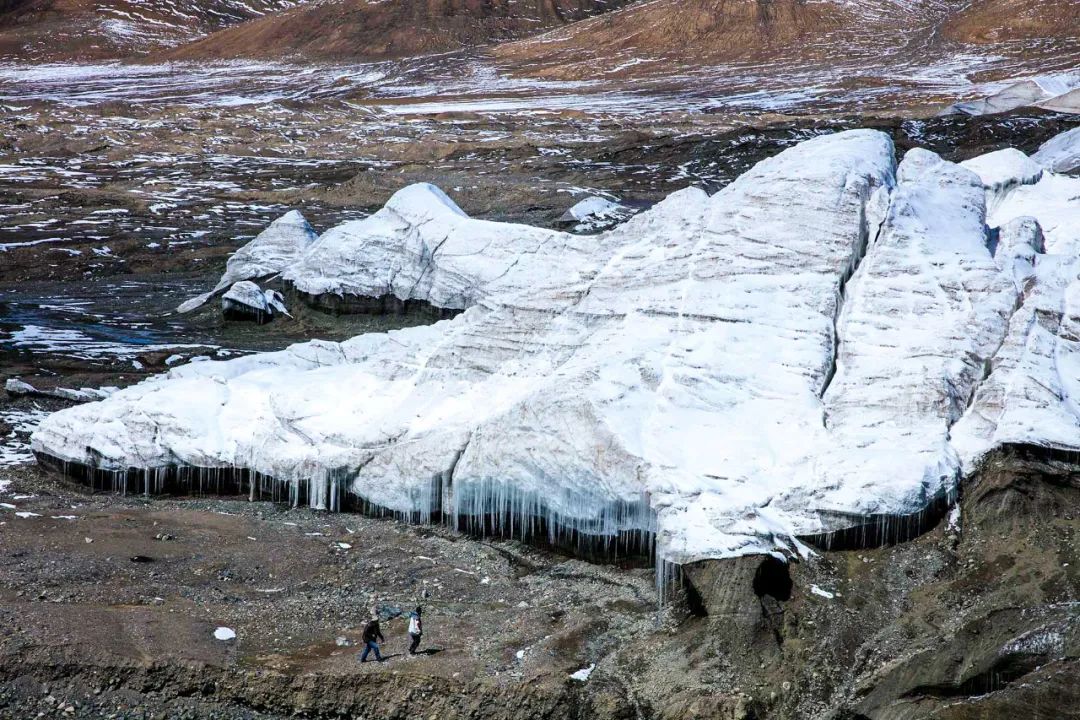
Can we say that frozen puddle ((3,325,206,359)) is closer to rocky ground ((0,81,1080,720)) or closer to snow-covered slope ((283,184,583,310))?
snow-covered slope ((283,184,583,310))

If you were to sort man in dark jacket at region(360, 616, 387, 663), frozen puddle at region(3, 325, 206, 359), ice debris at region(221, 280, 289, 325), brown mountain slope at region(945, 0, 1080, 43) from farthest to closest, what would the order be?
brown mountain slope at region(945, 0, 1080, 43) → ice debris at region(221, 280, 289, 325) → frozen puddle at region(3, 325, 206, 359) → man in dark jacket at region(360, 616, 387, 663)

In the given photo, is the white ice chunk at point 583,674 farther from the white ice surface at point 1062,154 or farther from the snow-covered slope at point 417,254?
the white ice surface at point 1062,154

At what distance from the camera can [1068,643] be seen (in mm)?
11664

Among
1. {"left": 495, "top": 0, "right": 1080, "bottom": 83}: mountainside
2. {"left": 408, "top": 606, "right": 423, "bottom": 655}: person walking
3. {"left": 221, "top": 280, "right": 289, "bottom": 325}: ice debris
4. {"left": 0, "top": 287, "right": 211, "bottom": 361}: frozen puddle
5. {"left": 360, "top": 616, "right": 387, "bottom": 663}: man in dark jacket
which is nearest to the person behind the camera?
{"left": 360, "top": 616, "right": 387, "bottom": 663}: man in dark jacket

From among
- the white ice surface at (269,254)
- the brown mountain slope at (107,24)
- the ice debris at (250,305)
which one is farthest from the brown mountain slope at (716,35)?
the ice debris at (250,305)

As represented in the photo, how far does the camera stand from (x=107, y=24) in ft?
349

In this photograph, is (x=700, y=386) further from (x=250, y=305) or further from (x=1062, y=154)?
(x=1062, y=154)

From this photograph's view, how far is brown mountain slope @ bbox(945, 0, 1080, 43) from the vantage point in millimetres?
80875

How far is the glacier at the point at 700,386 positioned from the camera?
580 inches

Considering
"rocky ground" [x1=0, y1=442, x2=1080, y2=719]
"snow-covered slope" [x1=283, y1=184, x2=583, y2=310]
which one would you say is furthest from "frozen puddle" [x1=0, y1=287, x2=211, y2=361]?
"rocky ground" [x1=0, y1=442, x2=1080, y2=719]

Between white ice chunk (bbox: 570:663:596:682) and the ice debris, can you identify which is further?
the ice debris

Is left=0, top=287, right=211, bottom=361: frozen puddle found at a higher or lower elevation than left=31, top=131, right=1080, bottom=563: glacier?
lower

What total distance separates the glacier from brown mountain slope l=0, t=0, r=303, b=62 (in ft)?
302

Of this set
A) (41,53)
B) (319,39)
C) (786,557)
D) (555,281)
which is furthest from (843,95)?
(41,53)
